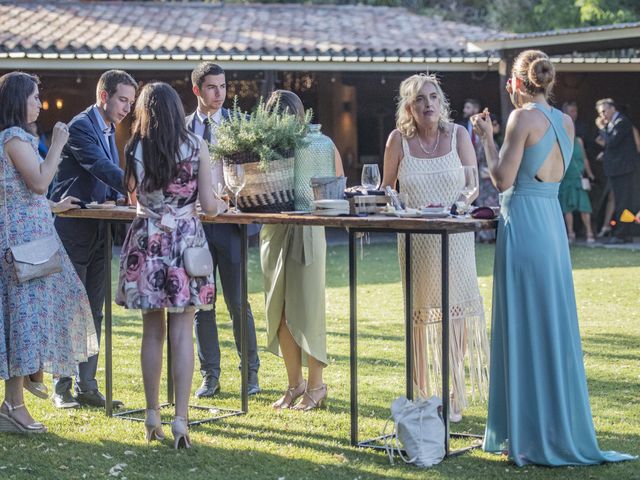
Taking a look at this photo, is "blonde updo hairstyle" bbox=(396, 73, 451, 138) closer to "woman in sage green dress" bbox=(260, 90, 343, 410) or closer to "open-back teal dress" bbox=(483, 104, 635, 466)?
"woman in sage green dress" bbox=(260, 90, 343, 410)

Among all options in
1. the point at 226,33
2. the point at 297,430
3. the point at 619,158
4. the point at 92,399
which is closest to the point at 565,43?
the point at 619,158

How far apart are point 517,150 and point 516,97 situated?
31cm

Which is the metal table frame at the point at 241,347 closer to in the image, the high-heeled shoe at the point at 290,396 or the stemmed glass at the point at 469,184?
the high-heeled shoe at the point at 290,396

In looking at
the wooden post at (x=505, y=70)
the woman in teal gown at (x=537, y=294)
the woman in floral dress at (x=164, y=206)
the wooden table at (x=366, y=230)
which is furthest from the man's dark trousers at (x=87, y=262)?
the wooden post at (x=505, y=70)

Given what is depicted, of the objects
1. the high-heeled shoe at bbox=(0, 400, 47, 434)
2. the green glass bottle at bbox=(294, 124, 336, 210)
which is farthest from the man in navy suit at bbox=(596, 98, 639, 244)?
the high-heeled shoe at bbox=(0, 400, 47, 434)

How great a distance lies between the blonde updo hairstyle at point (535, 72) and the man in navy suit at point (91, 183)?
93.3 inches

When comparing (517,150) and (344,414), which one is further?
(344,414)

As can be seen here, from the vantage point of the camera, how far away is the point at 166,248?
5.68 m

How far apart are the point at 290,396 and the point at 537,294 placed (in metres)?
1.95

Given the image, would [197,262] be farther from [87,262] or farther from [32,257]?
[87,262]

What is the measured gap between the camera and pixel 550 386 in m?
5.39

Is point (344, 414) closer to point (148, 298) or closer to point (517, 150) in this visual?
point (148, 298)

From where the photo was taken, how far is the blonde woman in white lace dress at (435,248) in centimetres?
620

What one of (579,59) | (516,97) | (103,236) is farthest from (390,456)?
(579,59)
